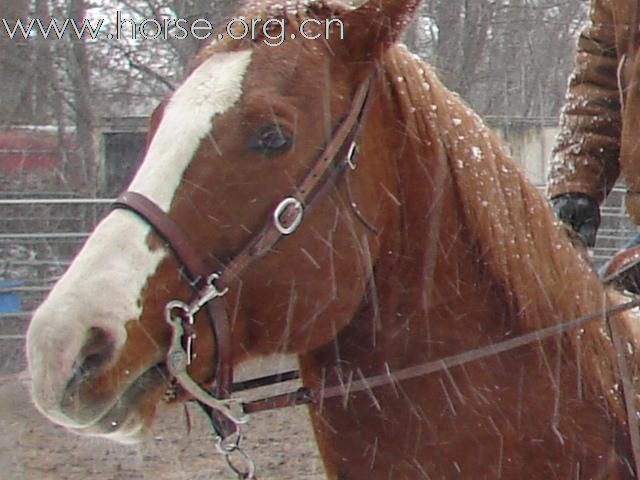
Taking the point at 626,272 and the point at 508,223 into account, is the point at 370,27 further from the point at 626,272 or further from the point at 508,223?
the point at 626,272

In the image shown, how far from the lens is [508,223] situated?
218 cm

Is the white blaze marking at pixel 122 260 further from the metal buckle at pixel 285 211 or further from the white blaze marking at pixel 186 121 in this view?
the metal buckle at pixel 285 211

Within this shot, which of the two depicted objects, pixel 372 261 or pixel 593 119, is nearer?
pixel 372 261

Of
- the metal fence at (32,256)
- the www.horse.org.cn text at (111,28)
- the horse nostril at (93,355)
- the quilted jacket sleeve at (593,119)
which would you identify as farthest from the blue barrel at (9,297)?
Answer: the horse nostril at (93,355)

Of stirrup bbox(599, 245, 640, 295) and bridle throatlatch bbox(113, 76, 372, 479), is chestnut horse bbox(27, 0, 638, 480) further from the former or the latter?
stirrup bbox(599, 245, 640, 295)

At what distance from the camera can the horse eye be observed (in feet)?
6.56

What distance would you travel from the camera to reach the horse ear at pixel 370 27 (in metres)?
2.09

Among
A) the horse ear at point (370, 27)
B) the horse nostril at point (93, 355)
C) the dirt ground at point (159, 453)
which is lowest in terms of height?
the dirt ground at point (159, 453)

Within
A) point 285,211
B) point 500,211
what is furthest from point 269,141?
point 500,211

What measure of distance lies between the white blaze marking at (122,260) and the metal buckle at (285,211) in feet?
0.71

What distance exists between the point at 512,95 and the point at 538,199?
43.6 feet

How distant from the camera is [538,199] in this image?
2279 mm

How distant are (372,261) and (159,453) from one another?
15.7ft

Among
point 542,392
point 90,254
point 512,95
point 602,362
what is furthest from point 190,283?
point 512,95
